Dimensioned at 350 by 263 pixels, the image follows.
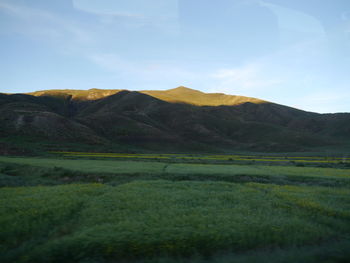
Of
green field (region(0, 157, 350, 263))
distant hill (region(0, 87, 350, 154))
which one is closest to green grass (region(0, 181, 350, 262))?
green field (region(0, 157, 350, 263))

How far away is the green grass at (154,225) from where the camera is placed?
855 cm

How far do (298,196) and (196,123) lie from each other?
143 m

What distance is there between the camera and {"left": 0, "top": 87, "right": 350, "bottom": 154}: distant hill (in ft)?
293

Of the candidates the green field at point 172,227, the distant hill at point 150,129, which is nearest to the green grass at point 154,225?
the green field at point 172,227

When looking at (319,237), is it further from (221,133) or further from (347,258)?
(221,133)

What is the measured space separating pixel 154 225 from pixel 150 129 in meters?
111

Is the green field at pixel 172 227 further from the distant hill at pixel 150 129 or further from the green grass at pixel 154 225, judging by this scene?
the distant hill at pixel 150 129

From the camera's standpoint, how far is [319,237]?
1013 cm

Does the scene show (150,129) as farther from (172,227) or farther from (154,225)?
(172,227)

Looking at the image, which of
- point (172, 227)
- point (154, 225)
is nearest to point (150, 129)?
point (154, 225)

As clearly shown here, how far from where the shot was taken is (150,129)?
12050 centimetres

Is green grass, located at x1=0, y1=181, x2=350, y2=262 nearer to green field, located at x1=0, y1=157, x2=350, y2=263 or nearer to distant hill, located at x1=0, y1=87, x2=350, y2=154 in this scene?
green field, located at x1=0, y1=157, x2=350, y2=263

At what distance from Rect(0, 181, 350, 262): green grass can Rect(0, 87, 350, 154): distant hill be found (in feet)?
223

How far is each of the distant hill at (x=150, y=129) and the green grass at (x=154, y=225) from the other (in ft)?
223
